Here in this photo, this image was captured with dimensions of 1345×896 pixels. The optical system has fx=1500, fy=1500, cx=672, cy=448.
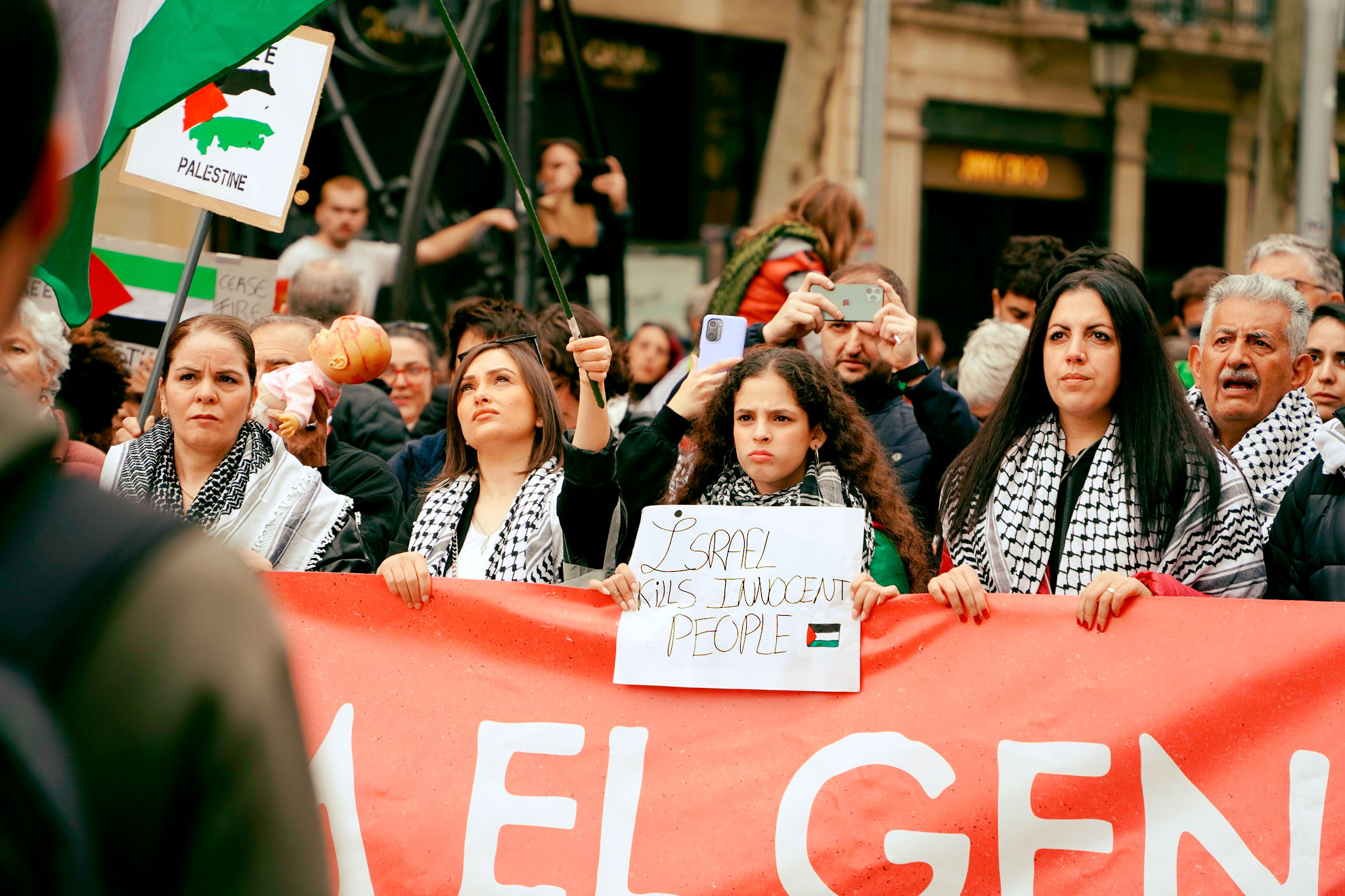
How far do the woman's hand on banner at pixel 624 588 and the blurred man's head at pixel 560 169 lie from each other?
158 inches

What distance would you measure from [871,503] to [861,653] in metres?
0.47

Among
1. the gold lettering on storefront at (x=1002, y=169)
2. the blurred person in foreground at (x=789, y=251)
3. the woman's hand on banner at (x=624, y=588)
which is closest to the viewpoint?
the woman's hand on banner at (x=624, y=588)

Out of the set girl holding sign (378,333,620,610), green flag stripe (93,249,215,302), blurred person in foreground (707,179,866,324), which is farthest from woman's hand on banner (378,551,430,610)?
green flag stripe (93,249,215,302)

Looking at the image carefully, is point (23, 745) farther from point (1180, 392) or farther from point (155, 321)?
point (155, 321)

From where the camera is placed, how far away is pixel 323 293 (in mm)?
5402

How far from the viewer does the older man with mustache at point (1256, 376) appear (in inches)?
149

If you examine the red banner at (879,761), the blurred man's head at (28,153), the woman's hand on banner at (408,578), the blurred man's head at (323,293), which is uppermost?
the blurred man's head at (323,293)

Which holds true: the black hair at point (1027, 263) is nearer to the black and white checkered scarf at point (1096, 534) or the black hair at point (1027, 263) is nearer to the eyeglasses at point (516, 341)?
the black and white checkered scarf at point (1096, 534)

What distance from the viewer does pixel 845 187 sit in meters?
5.23

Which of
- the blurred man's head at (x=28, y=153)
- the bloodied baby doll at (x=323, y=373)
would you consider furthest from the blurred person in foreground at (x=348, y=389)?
the blurred man's head at (x=28, y=153)

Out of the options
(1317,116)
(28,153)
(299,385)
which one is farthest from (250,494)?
(1317,116)

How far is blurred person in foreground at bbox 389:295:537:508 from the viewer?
4.46 meters

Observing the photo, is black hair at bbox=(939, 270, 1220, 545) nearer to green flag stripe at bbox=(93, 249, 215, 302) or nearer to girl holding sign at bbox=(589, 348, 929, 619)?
girl holding sign at bbox=(589, 348, 929, 619)

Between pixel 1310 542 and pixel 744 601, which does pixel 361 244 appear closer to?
pixel 744 601
